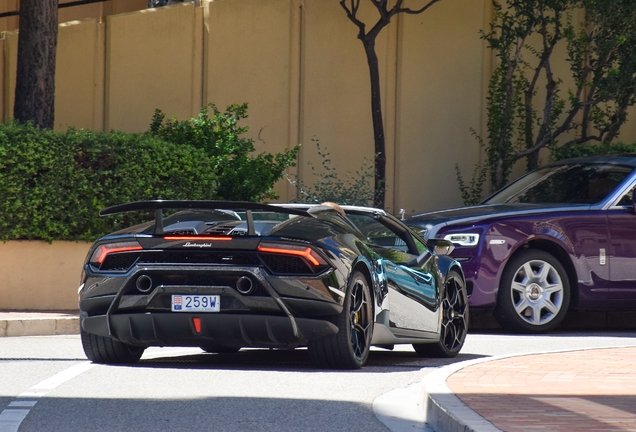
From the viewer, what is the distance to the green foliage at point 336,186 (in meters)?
18.3

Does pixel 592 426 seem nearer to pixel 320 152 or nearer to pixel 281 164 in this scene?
pixel 281 164

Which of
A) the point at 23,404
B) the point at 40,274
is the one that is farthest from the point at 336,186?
the point at 23,404

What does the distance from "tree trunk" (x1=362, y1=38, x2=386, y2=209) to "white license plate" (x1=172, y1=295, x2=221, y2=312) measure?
985 centimetres

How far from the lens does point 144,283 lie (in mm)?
8945

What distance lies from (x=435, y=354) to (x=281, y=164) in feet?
23.0

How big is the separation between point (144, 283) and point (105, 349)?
2.78 ft

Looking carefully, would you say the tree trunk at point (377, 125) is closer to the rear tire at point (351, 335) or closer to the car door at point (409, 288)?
the car door at point (409, 288)

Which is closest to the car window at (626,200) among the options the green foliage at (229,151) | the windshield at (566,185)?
the windshield at (566,185)

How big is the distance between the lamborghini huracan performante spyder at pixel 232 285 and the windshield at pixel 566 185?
5.21 meters

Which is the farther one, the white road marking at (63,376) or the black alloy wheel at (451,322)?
the black alloy wheel at (451,322)

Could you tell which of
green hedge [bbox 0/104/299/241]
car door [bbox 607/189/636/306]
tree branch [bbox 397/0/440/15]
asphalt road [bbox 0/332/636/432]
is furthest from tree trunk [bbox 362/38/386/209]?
asphalt road [bbox 0/332/636/432]

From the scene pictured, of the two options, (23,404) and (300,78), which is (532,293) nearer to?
(23,404)

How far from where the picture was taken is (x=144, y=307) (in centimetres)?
889

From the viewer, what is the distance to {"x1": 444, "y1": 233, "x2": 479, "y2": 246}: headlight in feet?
43.0
